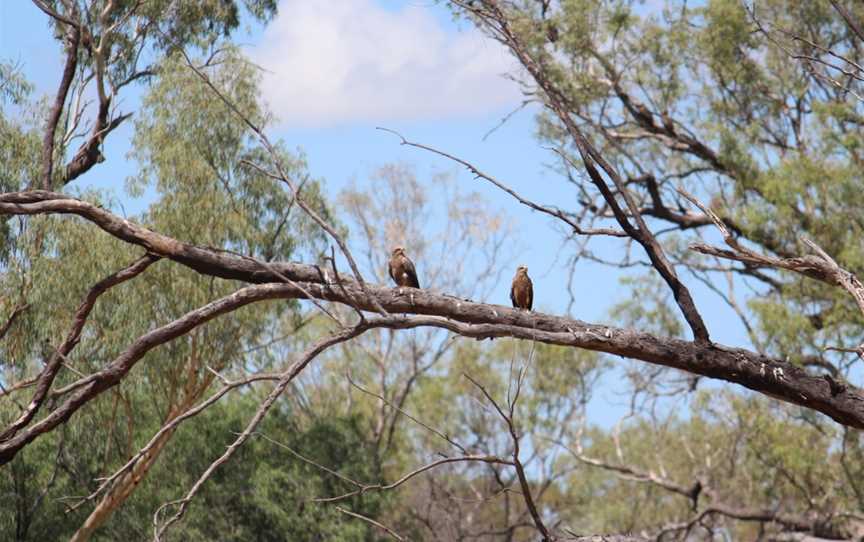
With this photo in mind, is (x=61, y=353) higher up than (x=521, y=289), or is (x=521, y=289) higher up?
(x=521, y=289)

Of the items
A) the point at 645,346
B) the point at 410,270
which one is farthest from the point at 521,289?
the point at 645,346

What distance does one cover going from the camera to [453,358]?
102 feet

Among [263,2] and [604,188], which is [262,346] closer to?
[263,2]

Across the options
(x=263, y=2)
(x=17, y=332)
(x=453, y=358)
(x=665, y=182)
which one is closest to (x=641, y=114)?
(x=665, y=182)

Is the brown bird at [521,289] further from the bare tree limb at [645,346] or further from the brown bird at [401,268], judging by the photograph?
the bare tree limb at [645,346]

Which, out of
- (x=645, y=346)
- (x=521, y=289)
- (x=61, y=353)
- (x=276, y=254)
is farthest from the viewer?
(x=276, y=254)

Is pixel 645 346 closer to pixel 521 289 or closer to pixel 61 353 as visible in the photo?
pixel 61 353

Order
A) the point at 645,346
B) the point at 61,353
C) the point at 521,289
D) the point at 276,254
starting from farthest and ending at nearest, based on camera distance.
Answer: the point at 276,254 < the point at 521,289 < the point at 61,353 < the point at 645,346

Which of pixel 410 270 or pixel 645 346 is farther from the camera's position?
pixel 410 270

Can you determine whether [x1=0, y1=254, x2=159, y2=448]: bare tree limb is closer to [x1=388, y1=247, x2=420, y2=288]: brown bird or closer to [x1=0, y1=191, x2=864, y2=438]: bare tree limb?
[x1=0, y1=191, x2=864, y2=438]: bare tree limb

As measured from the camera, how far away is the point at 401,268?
1111 centimetres

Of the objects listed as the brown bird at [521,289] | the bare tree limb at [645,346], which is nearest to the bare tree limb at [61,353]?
the bare tree limb at [645,346]

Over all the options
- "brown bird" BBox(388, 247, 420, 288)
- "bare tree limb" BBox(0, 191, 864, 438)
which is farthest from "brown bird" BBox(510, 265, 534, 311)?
"bare tree limb" BBox(0, 191, 864, 438)

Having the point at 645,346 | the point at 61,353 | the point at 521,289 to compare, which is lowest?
the point at 645,346
